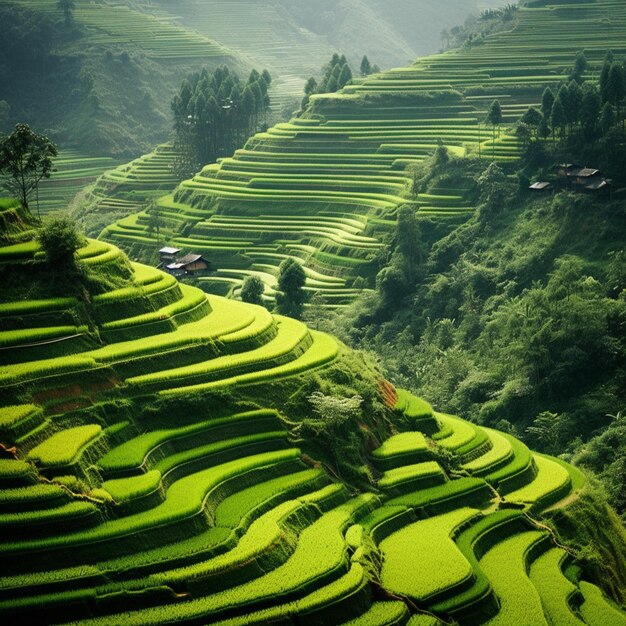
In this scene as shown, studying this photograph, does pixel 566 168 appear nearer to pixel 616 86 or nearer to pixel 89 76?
pixel 616 86

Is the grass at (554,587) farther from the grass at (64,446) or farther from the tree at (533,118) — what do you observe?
Answer: the tree at (533,118)

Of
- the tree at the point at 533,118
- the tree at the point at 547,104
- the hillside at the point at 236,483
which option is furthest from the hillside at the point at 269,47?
the hillside at the point at 236,483

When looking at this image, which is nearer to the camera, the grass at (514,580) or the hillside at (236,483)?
the hillside at (236,483)

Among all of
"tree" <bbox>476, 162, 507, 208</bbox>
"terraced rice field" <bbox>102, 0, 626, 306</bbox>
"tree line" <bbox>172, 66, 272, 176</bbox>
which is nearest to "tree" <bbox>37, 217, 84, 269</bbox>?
"terraced rice field" <bbox>102, 0, 626, 306</bbox>

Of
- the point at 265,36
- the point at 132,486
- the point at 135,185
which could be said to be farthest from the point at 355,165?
the point at 265,36

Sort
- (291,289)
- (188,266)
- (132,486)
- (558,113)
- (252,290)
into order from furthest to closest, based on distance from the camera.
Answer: (188,266) → (558,113) → (291,289) → (252,290) → (132,486)

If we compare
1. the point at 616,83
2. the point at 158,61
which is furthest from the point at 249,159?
the point at 158,61

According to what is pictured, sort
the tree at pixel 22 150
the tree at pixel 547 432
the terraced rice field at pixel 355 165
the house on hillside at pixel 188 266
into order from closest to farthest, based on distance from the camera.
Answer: the tree at pixel 22 150, the tree at pixel 547 432, the house on hillside at pixel 188 266, the terraced rice field at pixel 355 165
